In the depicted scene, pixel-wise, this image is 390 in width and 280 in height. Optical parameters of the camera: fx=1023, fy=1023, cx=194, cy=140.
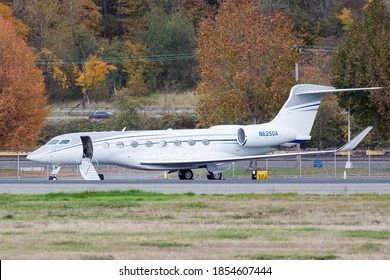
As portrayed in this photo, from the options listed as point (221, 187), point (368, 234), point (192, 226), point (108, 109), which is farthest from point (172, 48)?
point (368, 234)

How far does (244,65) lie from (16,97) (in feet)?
43.7

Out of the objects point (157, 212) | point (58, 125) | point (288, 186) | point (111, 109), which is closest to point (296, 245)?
point (157, 212)

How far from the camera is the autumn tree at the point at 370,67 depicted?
175ft

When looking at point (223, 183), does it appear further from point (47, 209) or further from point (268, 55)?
point (268, 55)

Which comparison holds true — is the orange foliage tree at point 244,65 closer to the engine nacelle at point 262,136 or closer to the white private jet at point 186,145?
the white private jet at point 186,145

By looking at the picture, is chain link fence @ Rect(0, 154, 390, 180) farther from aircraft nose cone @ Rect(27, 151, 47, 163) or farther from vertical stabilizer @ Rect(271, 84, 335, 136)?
aircraft nose cone @ Rect(27, 151, 47, 163)

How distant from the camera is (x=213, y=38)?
59.5 m

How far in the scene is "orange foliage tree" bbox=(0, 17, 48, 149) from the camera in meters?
58.7

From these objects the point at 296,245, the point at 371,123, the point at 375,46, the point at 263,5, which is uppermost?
the point at 263,5

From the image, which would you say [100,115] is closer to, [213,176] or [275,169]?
[275,169]

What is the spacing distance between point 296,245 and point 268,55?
131ft

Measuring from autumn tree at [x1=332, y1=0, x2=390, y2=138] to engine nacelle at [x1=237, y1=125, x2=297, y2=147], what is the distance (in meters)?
6.88

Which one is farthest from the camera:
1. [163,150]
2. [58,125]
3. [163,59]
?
[163,59]

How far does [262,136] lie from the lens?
4800cm
